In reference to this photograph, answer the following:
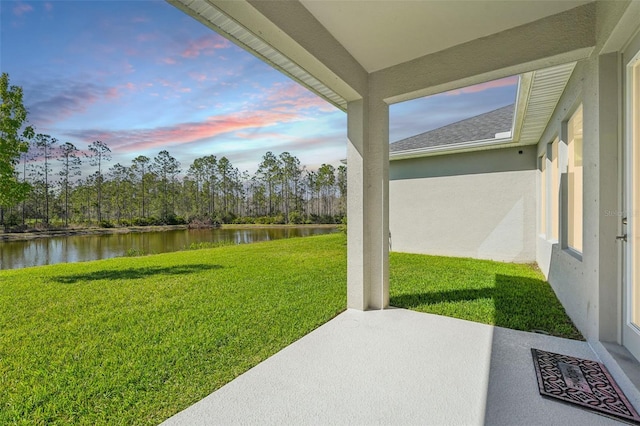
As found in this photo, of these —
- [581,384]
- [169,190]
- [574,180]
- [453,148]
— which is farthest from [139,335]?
[169,190]

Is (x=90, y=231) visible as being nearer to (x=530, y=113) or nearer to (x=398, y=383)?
(x=398, y=383)

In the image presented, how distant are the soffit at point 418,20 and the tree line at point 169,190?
72.8 ft

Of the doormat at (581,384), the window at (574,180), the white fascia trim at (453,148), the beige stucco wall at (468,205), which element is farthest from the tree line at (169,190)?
the doormat at (581,384)

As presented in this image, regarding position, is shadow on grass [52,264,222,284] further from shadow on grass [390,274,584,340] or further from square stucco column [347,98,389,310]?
shadow on grass [390,274,584,340]

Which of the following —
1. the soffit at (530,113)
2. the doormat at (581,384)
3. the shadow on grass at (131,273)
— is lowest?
the shadow on grass at (131,273)

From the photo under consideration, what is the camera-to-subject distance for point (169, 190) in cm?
3095

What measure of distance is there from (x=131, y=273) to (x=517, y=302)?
24.7ft

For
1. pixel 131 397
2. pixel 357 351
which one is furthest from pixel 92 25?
pixel 357 351

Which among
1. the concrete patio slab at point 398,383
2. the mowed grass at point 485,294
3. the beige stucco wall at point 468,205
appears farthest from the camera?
the beige stucco wall at point 468,205

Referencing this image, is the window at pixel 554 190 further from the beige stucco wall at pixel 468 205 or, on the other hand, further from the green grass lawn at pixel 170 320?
the beige stucco wall at pixel 468 205

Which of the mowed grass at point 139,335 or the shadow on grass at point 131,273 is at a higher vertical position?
the mowed grass at point 139,335

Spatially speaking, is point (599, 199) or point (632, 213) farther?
point (599, 199)

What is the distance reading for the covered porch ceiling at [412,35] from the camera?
2.37 metres

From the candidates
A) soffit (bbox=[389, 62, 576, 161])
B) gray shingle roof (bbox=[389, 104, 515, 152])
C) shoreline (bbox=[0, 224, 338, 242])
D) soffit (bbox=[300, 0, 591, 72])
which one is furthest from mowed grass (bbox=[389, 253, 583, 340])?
shoreline (bbox=[0, 224, 338, 242])
